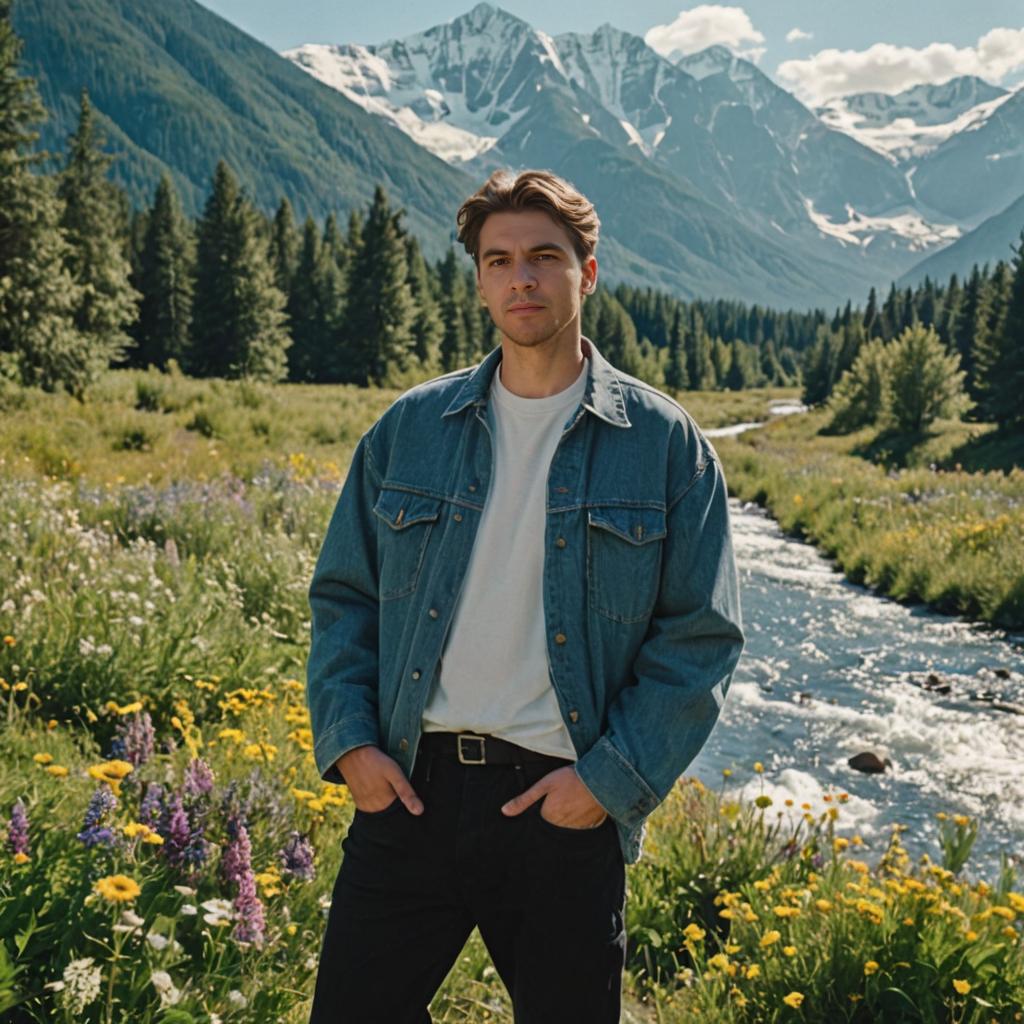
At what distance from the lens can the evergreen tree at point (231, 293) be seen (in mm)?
48938

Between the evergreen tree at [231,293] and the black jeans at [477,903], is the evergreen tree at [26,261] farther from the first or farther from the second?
the evergreen tree at [231,293]

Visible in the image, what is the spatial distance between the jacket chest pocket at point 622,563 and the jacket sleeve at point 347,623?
26.0 inches

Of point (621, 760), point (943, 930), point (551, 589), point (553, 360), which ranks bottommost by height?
point (943, 930)

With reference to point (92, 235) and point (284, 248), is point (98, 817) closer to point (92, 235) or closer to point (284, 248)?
point (92, 235)

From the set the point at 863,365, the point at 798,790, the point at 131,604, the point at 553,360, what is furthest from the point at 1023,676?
the point at 863,365

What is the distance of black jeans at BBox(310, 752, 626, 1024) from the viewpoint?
7.26ft

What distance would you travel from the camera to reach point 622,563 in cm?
232

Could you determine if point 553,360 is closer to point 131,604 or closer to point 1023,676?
point 131,604

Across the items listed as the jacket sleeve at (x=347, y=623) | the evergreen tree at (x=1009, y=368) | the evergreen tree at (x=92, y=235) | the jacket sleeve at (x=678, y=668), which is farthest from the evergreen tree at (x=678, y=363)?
the jacket sleeve at (x=678, y=668)

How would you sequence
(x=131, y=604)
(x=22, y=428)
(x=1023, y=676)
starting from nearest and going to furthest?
(x=131, y=604), (x=1023, y=676), (x=22, y=428)

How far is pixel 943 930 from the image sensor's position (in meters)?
3.49

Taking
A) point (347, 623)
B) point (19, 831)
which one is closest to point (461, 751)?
point (347, 623)

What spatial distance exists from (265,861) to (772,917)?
2.17 metres

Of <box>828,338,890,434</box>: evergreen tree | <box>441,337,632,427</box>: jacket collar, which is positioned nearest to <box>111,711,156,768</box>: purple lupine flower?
<box>441,337,632,427</box>: jacket collar
